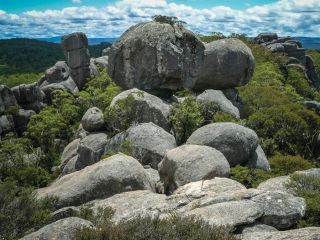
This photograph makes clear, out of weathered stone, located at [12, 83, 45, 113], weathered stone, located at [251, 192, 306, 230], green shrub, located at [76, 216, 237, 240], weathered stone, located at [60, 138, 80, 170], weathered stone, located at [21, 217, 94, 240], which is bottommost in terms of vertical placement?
weathered stone, located at [12, 83, 45, 113]

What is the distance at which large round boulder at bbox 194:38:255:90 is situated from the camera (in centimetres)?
3512

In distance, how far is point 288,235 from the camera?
10523mm

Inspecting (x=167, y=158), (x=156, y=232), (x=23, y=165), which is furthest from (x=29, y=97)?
(x=156, y=232)

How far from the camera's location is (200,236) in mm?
9789

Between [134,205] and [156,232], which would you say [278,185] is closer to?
[134,205]

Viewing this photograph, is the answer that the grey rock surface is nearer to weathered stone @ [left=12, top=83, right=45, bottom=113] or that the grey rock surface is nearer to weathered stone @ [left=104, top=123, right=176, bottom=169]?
weathered stone @ [left=12, top=83, right=45, bottom=113]

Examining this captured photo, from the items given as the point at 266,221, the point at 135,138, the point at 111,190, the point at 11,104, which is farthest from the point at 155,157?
the point at 11,104

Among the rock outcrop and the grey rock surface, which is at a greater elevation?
the rock outcrop

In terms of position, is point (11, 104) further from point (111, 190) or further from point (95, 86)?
point (111, 190)

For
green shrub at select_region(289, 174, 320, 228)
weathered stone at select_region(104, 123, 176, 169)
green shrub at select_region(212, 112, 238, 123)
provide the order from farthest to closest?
green shrub at select_region(212, 112, 238, 123) < weathered stone at select_region(104, 123, 176, 169) < green shrub at select_region(289, 174, 320, 228)

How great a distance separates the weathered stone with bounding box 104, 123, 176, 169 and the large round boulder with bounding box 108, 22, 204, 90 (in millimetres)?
6768

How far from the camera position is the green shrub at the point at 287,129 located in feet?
97.1

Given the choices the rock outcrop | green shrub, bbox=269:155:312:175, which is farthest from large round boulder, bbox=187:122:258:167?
the rock outcrop

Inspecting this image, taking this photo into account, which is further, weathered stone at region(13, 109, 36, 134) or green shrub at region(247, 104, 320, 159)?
weathered stone at region(13, 109, 36, 134)
